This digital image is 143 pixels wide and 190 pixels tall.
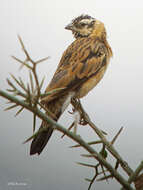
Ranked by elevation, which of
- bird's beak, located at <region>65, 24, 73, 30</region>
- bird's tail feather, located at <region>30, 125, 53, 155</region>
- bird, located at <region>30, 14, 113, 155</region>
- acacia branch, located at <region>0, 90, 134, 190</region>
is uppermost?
bird's beak, located at <region>65, 24, 73, 30</region>

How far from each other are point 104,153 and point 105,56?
71 centimetres

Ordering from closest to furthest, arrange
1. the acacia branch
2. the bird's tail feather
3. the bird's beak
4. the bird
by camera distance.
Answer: the acacia branch < the bird's tail feather < the bird < the bird's beak

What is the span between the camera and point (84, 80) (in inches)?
35.6

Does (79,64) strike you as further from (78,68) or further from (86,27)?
(86,27)

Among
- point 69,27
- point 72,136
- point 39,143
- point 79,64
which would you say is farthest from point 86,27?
point 72,136

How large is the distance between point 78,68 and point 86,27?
0.30 metres

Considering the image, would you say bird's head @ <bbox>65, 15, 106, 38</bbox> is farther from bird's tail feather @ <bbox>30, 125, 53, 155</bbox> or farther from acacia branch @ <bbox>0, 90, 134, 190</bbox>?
acacia branch @ <bbox>0, 90, 134, 190</bbox>

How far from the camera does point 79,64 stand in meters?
0.94

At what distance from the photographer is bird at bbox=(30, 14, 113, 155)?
2.54 ft

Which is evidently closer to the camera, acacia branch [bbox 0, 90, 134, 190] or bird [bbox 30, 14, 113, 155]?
acacia branch [bbox 0, 90, 134, 190]

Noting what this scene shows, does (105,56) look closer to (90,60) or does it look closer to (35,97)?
(90,60)

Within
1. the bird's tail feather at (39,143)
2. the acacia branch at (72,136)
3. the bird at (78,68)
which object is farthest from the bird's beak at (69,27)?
the acacia branch at (72,136)

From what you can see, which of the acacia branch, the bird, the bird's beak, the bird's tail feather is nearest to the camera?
the acacia branch

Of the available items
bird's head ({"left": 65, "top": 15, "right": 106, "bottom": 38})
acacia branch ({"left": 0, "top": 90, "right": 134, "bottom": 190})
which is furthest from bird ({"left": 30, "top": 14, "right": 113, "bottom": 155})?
acacia branch ({"left": 0, "top": 90, "right": 134, "bottom": 190})
